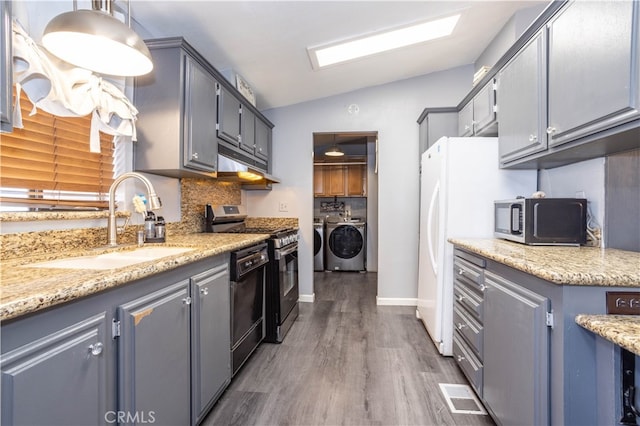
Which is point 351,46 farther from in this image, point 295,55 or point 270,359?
point 270,359

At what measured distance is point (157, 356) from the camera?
1.18m

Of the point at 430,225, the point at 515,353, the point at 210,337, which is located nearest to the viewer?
the point at 515,353

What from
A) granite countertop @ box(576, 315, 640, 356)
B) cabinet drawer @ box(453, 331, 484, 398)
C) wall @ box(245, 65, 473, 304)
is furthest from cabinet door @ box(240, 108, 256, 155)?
granite countertop @ box(576, 315, 640, 356)

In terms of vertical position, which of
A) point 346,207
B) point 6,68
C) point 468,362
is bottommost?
point 468,362

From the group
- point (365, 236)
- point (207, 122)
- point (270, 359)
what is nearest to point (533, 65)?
point (207, 122)

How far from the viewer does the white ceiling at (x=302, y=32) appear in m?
1.93

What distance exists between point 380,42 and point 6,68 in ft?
8.36

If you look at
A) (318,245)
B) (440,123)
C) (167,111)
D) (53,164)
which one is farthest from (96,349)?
(318,245)

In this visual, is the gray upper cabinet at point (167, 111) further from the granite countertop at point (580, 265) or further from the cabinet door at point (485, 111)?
the cabinet door at point (485, 111)

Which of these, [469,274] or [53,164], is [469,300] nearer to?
[469,274]

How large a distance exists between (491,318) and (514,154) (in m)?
1.12

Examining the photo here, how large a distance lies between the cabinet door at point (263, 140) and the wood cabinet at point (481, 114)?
2048 millimetres

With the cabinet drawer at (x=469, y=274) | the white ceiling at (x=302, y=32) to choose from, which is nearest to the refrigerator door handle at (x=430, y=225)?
the cabinet drawer at (x=469, y=274)

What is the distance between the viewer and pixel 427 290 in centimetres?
268
